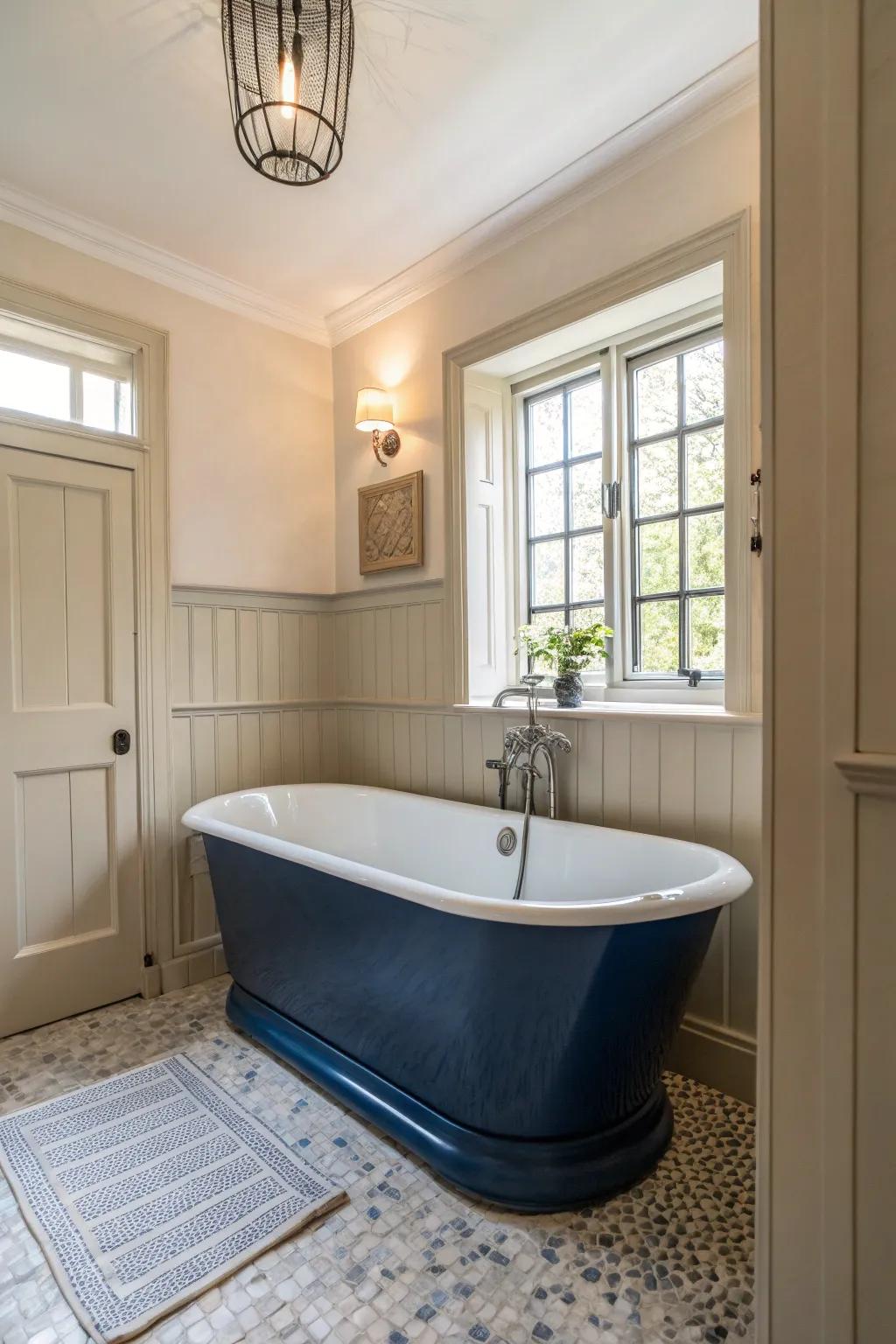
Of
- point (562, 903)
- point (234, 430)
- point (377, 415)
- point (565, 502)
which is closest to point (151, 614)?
point (234, 430)

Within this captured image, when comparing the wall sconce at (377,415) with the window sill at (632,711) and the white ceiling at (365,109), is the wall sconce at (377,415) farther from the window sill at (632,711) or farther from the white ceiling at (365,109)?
the window sill at (632,711)

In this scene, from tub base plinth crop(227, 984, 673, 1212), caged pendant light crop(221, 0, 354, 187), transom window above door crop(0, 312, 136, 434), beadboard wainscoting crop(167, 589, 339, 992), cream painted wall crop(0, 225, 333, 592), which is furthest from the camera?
beadboard wainscoting crop(167, 589, 339, 992)

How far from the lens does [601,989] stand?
1352mm

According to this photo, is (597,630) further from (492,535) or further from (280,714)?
(280,714)

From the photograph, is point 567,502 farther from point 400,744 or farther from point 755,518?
point 400,744

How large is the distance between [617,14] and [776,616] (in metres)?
1.61

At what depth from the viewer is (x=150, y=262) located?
8.30ft

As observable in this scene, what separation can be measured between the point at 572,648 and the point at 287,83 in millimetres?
1653

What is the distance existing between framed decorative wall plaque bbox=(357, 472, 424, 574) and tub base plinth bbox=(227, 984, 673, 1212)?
181 cm

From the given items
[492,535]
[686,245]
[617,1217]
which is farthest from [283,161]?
[617,1217]

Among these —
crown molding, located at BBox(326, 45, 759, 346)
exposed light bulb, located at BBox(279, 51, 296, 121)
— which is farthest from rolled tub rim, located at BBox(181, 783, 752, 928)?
crown molding, located at BBox(326, 45, 759, 346)

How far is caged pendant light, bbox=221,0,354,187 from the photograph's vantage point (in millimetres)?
1556

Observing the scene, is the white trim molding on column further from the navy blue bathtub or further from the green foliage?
the green foliage

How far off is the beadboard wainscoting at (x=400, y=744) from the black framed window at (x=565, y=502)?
1.38 ft
